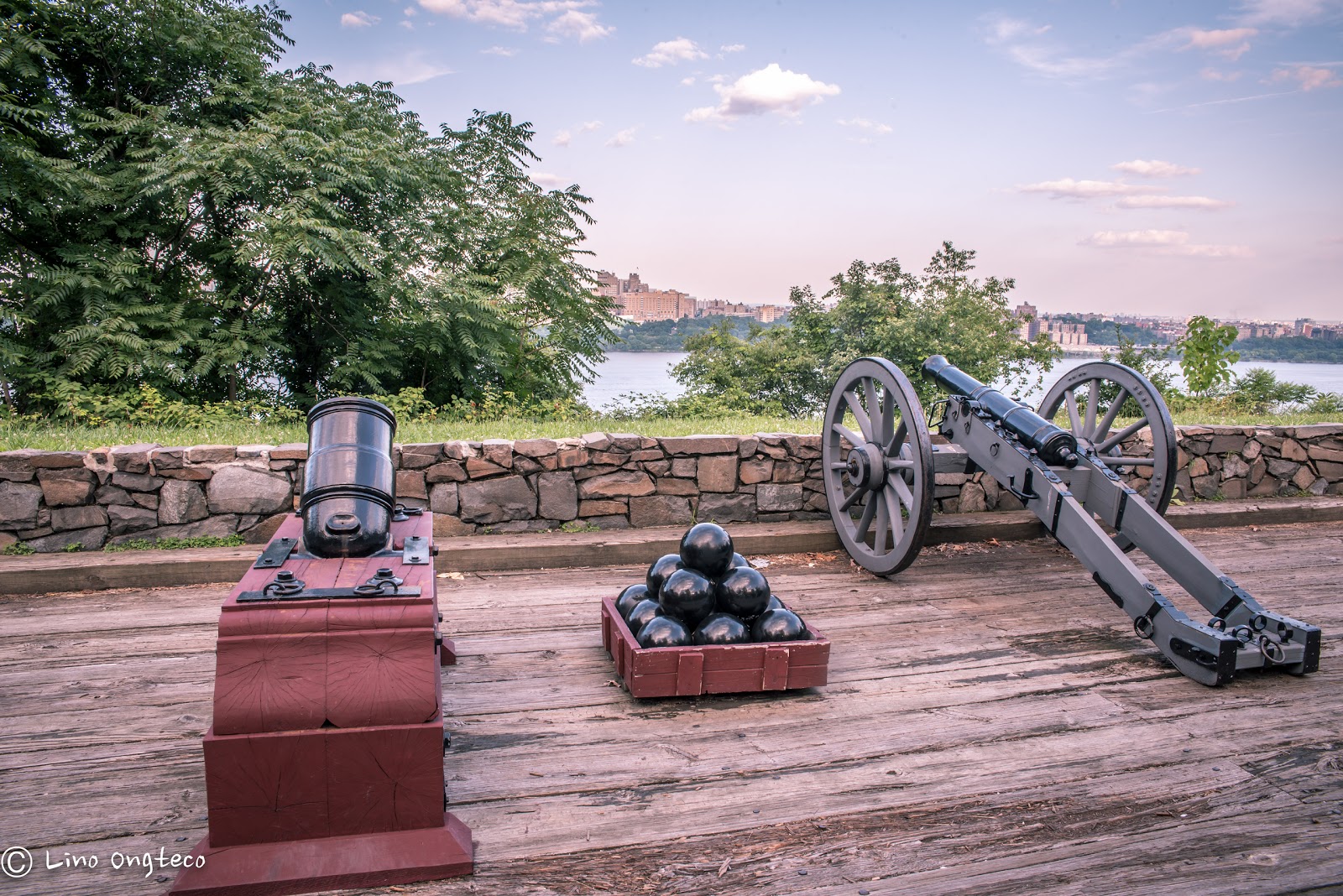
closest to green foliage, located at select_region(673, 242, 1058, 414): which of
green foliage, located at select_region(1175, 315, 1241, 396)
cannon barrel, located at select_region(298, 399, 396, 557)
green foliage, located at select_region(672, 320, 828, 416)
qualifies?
green foliage, located at select_region(672, 320, 828, 416)

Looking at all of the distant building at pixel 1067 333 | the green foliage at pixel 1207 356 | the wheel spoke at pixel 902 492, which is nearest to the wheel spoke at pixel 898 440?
the wheel spoke at pixel 902 492

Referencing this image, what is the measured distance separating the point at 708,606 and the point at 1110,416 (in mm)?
3202

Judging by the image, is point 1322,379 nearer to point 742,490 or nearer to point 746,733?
point 742,490

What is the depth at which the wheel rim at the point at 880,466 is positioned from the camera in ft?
14.6

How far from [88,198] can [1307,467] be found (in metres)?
10.4

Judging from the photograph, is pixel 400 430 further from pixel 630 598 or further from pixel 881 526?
pixel 881 526

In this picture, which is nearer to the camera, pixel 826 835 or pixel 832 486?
pixel 826 835

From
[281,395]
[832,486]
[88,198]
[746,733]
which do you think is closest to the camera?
[746,733]

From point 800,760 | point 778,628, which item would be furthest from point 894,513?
point 800,760

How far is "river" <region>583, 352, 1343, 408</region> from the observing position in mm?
9031

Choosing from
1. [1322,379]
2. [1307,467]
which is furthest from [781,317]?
[1307,467]

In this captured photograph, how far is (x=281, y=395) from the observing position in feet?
28.9

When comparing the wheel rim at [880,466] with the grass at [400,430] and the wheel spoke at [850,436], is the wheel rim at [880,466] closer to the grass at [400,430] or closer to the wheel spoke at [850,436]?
the wheel spoke at [850,436]

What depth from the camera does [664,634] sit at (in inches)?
134
